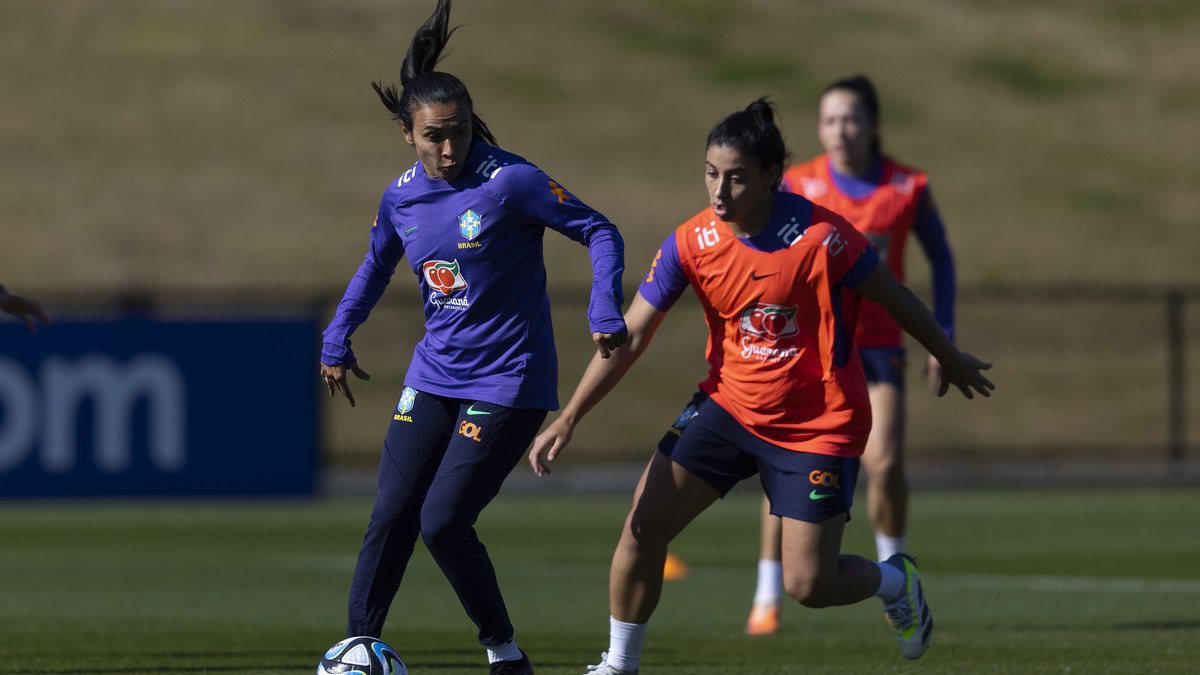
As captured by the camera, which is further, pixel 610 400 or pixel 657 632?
pixel 610 400

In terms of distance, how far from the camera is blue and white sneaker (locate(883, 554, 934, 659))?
7051 mm

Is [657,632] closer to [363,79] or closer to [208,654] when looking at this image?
[208,654]

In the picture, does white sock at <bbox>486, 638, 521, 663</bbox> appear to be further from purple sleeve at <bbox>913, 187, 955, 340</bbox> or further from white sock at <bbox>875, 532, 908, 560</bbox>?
purple sleeve at <bbox>913, 187, 955, 340</bbox>

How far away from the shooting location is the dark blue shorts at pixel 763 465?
6547 millimetres

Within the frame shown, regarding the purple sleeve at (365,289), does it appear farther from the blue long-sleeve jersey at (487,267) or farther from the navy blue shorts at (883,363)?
the navy blue shorts at (883,363)

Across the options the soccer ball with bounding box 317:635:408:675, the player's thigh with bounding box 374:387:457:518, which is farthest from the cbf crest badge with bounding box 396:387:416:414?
the soccer ball with bounding box 317:635:408:675

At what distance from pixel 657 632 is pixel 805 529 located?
2.65 metres

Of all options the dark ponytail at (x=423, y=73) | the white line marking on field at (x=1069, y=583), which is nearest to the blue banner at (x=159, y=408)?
the white line marking on field at (x=1069, y=583)

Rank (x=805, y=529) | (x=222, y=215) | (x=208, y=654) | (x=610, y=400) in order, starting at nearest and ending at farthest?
(x=805, y=529) → (x=208, y=654) → (x=610, y=400) → (x=222, y=215)

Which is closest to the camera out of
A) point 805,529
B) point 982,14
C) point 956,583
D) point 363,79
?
point 805,529

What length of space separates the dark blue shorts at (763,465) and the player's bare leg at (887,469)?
7.34 feet

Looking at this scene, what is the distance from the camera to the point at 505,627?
21.9ft

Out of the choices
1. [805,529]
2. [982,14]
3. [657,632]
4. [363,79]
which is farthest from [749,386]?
[982,14]

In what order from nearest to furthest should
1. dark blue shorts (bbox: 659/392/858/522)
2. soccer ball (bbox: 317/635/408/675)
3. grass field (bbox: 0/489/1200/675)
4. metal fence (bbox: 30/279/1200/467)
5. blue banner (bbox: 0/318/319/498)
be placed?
1. soccer ball (bbox: 317/635/408/675)
2. dark blue shorts (bbox: 659/392/858/522)
3. grass field (bbox: 0/489/1200/675)
4. blue banner (bbox: 0/318/319/498)
5. metal fence (bbox: 30/279/1200/467)
